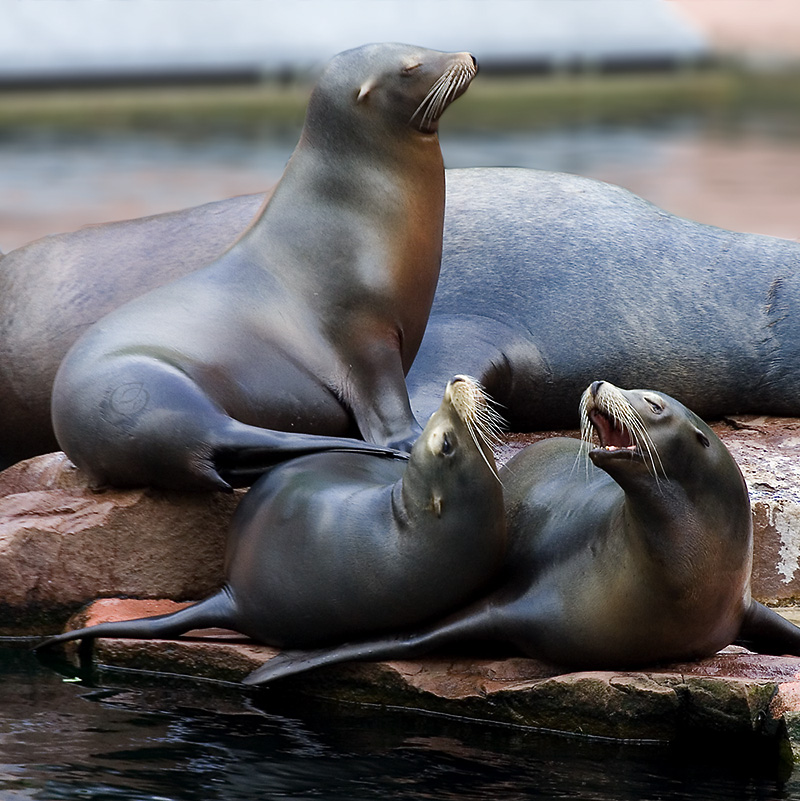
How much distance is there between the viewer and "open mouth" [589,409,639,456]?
3.90m

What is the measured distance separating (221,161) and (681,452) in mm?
14060

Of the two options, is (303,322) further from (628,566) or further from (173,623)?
(628,566)

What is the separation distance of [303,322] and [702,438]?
4.96 feet

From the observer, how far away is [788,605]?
16.3ft

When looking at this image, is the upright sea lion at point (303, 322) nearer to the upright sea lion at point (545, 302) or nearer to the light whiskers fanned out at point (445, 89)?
the light whiskers fanned out at point (445, 89)

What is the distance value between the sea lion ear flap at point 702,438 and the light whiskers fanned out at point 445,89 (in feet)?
5.20

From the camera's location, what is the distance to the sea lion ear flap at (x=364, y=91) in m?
5.12

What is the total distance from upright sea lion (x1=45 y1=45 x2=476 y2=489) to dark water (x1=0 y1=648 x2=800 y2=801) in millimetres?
732

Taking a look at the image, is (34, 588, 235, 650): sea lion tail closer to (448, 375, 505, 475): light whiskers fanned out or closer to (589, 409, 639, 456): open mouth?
(448, 375, 505, 475): light whiskers fanned out

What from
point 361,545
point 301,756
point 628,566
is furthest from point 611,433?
point 301,756

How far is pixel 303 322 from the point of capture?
16.6ft

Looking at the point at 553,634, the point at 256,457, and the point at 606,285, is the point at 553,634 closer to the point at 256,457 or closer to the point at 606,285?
the point at 256,457

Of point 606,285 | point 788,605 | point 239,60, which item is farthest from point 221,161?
point 788,605

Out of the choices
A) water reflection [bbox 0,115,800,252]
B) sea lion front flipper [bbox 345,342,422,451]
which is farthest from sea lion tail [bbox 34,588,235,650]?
water reflection [bbox 0,115,800,252]
